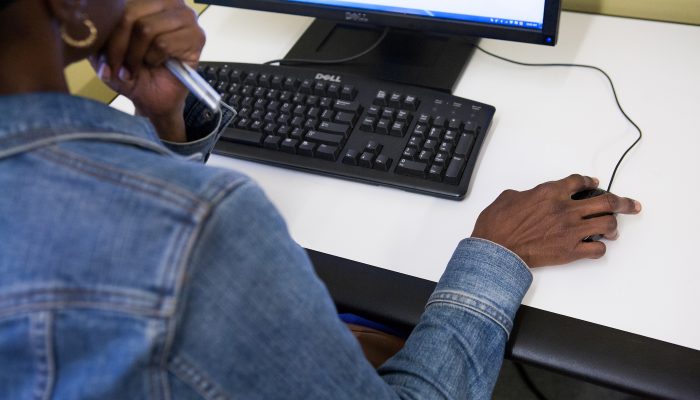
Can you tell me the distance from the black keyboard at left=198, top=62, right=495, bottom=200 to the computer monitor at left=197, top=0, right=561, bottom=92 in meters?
0.07

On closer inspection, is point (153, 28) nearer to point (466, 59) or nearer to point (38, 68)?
point (38, 68)

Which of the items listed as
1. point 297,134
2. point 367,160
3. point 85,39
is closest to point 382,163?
point 367,160

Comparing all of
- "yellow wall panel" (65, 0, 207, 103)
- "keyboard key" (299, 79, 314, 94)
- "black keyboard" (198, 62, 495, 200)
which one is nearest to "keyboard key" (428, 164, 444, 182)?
"black keyboard" (198, 62, 495, 200)

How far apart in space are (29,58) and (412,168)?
439 millimetres

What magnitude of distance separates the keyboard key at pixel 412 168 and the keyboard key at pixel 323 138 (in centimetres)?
9

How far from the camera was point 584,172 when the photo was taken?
0.78 meters

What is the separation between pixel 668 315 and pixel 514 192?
0.64 feet

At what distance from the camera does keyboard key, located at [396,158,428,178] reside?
778 mm

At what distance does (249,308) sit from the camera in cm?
43

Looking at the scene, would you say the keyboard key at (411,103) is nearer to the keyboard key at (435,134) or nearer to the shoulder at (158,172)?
the keyboard key at (435,134)

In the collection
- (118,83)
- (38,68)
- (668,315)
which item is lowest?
(668,315)

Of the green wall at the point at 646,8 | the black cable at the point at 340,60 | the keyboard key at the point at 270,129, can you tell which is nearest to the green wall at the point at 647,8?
the green wall at the point at 646,8

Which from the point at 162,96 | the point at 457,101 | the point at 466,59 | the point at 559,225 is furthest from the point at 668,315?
the point at 162,96

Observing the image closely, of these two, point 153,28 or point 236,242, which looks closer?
point 236,242
